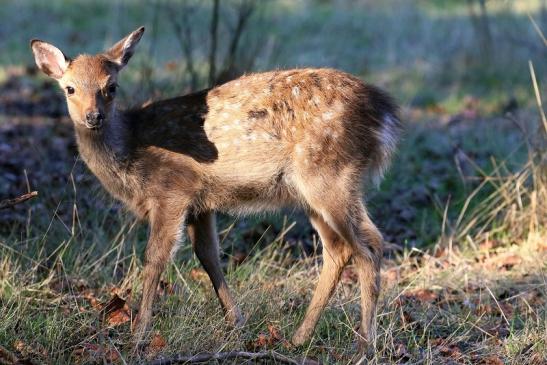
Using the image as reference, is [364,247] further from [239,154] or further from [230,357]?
[230,357]

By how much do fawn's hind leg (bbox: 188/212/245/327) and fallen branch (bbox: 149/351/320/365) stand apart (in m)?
0.78

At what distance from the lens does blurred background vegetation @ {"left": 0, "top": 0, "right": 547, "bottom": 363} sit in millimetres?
6555

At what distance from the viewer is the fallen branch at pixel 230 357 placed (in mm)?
4969

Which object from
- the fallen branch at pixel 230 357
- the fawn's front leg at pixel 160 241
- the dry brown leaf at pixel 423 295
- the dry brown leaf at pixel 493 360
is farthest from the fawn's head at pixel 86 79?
the dry brown leaf at pixel 493 360

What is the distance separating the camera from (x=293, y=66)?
10.6 metres

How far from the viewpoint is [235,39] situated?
357 inches

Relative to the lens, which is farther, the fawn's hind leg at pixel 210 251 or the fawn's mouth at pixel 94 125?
the fawn's hind leg at pixel 210 251

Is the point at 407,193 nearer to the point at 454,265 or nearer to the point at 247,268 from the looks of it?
the point at 454,265

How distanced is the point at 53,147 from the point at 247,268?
9.85 feet

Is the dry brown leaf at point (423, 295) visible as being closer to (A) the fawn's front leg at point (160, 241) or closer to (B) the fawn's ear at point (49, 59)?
(A) the fawn's front leg at point (160, 241)

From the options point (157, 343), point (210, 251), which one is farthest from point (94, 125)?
point (157, 343)

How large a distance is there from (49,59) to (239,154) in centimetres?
135

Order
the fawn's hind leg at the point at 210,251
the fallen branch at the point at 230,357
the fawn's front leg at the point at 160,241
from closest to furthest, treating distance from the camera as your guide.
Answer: the fallen branch at the point at 230,357 → the fawn's front leg at the point at 160,241 → the fawn's hind leg at the point at 210,251

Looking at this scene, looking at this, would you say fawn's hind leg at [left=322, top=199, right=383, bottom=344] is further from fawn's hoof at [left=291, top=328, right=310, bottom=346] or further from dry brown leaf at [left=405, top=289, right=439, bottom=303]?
dry brown leaf at [left=405, top=289, right=439, bottom=303]
